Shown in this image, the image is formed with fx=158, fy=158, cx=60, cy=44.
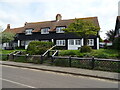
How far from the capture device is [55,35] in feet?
130

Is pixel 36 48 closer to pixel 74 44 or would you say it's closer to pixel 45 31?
pixel 74 44

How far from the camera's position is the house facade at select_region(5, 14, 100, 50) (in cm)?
3659

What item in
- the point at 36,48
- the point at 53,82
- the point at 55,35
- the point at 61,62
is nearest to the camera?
the point at 53,82

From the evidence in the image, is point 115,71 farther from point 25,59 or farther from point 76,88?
point 25,59

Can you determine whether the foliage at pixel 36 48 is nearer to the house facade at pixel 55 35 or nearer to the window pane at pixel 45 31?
the house facade at pixel 55 35

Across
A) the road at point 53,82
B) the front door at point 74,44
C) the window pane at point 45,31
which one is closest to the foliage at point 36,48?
the front door at point 74,44

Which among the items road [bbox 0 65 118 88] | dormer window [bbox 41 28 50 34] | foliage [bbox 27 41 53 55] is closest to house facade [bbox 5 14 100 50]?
dormer window [bbox 41 28 50 34]

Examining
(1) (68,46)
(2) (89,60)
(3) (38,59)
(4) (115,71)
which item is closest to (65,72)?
(2) (89,60)

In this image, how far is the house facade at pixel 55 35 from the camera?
36594mm

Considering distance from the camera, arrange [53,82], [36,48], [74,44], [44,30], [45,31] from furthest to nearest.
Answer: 1. [44,30]
2. [45,31]
3. [74,44]
4. [36,48]
5. [53,82]

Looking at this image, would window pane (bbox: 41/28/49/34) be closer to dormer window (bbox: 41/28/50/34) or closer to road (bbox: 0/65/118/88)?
dormer window (bbox: 41/28/50/34)

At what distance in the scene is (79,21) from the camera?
24609mm

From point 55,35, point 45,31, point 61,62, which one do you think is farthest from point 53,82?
point 45,31

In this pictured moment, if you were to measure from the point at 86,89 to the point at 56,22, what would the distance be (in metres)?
35.7
